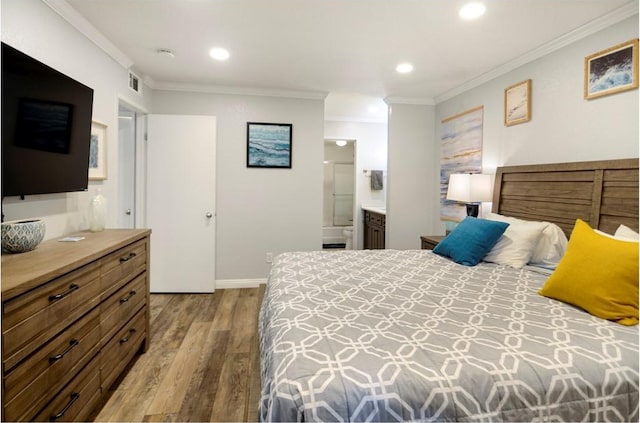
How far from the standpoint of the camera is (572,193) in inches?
97.0

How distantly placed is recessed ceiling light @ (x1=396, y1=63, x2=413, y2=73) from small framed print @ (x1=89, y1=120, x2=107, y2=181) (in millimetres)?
2636

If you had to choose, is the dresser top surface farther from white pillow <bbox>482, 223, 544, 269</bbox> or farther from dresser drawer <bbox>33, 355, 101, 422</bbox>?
white pillow <bbox>482, 223, 544, 269</bbox>

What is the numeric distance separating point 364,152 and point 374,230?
1508 mm

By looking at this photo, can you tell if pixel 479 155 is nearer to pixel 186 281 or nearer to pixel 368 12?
pixel 368 12

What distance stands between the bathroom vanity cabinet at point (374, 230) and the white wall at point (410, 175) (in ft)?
1.13

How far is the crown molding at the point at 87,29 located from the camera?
2.13 meters

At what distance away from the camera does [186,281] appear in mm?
3920

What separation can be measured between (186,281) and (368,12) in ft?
10.7

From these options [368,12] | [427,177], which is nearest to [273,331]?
[368,12]

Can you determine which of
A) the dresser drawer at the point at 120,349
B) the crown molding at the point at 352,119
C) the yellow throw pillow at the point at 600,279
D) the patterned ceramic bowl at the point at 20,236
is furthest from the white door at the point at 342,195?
the patterned ceramic bowl at the point at 20,236

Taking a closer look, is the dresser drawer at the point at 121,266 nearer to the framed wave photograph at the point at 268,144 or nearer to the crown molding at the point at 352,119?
the framed wave photograph at the point at 268,144

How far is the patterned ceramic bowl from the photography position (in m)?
1.55

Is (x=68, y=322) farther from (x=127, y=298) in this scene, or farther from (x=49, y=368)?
(x=127, y=298)

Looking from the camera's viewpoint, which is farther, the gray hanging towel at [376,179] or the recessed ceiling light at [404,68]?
the gray hanging towel at [376,179]
